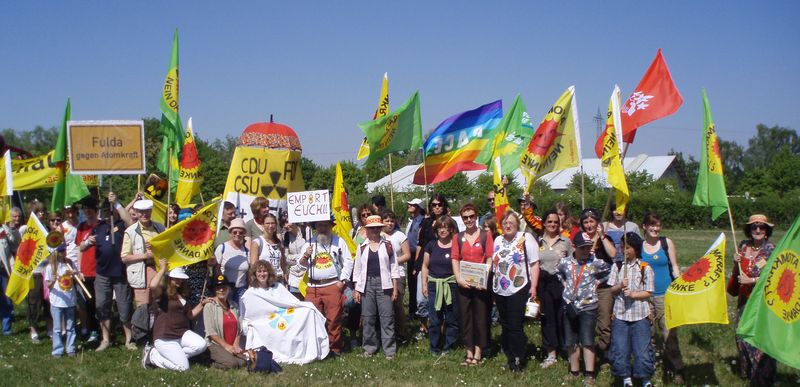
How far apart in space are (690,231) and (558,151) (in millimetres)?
33850

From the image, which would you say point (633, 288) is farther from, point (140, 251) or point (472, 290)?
point (140, 251)

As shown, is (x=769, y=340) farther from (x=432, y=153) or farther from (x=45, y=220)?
(x=45, y=220)

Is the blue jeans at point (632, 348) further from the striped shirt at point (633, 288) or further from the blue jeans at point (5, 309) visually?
the blue jeans at point (5, 309)

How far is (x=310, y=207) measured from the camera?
1003 cm

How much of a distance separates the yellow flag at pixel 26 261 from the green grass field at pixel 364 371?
0.88 metres

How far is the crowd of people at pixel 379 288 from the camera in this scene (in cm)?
842

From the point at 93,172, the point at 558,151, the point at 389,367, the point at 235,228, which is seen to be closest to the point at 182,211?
the point at 93,172

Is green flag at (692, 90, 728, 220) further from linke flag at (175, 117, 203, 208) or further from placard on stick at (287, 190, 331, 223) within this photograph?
linke flag at (175, 117, 203, 208)

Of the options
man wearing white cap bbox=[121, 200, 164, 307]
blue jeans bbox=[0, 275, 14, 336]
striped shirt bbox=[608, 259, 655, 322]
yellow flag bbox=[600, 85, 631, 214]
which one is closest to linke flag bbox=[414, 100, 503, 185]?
yellow flag bbox=[600, 85, 631, 214]

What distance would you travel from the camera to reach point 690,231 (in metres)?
40.6

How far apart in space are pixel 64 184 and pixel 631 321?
27.8 feet

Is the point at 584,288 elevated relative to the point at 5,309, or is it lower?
elevated

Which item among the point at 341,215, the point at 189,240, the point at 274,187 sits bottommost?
the point at 189,240

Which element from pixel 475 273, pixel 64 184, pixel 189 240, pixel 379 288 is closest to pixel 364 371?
pixel 379 288
